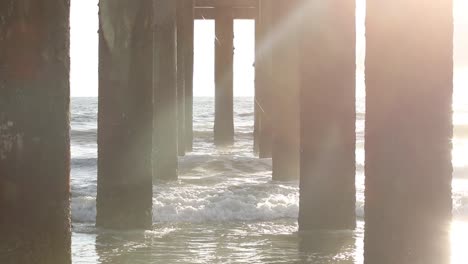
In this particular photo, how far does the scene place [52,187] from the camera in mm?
2979

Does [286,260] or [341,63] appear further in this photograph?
[341,63]

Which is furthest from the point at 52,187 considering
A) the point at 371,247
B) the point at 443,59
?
the point at 443,59

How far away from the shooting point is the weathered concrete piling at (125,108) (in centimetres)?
555

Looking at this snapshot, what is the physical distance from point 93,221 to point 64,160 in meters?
4.17

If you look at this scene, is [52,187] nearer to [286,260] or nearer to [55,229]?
[55,229]

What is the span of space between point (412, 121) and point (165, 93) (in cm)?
696

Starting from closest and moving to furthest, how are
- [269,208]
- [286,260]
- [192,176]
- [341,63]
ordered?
[286,260] → [341,63] → [269,208] → [192,176]

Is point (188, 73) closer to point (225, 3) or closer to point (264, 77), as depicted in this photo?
point (225, 3)

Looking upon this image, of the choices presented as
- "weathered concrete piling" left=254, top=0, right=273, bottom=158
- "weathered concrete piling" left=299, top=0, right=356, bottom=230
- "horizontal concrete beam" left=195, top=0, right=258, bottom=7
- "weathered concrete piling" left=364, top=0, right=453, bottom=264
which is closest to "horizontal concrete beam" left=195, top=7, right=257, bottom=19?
"horizontal concrete beam" left=195, top=0, right=258, bottom=7

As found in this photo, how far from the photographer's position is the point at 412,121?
3.07m

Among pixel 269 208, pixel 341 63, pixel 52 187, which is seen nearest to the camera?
pixel 52 187

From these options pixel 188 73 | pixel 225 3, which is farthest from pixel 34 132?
pixel 225 3

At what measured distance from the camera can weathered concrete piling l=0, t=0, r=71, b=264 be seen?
2891 millimetres

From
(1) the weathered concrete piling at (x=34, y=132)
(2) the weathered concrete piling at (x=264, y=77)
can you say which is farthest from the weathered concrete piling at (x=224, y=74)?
(1) the weathered concrete piling at (x=34, y=132)
